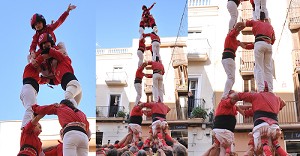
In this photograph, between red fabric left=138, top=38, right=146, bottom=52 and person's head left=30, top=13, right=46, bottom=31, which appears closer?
person's head left=30, top=13, right=46, bottom=31

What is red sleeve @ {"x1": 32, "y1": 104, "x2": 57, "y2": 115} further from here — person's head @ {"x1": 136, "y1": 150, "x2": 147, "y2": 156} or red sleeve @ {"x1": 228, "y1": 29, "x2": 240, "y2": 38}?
red sleeve @ {"x1": 228, "y1": 29, "x2": 240, "y2": 38}

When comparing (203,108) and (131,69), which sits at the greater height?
(131,69)

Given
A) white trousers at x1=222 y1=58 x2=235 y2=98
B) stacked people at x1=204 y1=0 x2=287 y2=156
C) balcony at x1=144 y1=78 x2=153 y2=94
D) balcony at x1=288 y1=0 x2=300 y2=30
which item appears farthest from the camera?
balcony at x1=144 y1=78 x2=153 y2=94

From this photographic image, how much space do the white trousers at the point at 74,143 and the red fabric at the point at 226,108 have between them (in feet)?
1.89

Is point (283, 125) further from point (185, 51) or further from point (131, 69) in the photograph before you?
point (131, 69)

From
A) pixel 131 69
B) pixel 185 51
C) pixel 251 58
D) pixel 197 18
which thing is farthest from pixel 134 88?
pixel 251 58

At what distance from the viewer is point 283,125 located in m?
1.75

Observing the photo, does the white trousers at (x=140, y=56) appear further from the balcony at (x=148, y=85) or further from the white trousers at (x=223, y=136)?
the white trousers at (x=223, y=136)

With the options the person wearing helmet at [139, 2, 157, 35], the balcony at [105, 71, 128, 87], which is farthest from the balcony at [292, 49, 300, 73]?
the balcony at [105, 71, 128, 87]

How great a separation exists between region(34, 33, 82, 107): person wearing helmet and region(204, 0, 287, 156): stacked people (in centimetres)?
58

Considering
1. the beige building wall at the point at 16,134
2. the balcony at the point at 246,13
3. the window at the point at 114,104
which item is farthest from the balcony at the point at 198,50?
the beige building wall at the point at 16,134

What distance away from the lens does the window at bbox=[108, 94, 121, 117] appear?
2.29 m

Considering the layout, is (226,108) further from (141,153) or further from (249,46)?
(141,153)

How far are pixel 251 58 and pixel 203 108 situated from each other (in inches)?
13.0
